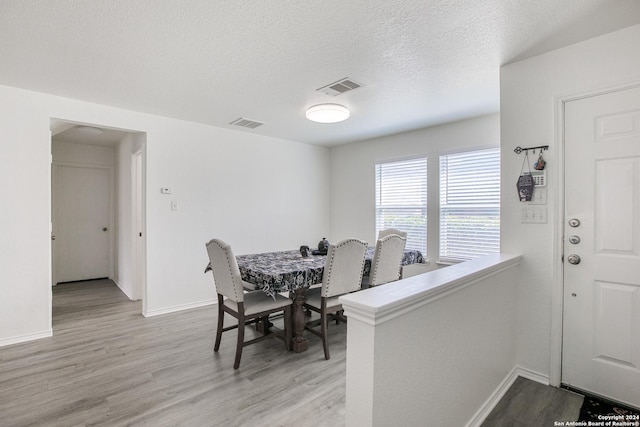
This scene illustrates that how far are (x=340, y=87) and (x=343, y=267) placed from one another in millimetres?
1619

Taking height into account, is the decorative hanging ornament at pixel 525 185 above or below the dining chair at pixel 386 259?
above

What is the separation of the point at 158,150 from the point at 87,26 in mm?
1931

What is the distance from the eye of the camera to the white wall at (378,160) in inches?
148

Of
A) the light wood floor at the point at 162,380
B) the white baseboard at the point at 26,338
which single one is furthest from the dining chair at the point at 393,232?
the white baseboard at the point at 26,338

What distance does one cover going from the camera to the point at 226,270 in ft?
8.05

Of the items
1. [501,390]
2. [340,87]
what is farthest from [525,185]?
[340,87]

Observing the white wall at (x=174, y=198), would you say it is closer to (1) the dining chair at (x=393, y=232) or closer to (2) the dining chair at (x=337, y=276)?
(1) the dining chair at (x=393, y=232)

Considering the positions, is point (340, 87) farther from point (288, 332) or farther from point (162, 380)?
point (162, 380)

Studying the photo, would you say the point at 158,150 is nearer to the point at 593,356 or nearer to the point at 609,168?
the point at 609,168

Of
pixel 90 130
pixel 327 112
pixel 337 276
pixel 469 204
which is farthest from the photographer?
pixel 90 130

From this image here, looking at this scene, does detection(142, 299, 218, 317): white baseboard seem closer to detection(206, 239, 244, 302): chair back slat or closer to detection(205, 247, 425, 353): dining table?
detection(205, 247, 425, 353): dining table

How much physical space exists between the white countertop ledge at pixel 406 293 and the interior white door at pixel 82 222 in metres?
6.03

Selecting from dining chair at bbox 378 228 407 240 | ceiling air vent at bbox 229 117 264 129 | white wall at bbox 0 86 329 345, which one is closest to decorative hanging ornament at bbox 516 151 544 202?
dining chair at bbox 378 228 407 240

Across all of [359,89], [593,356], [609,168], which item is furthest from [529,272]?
[359,89]
